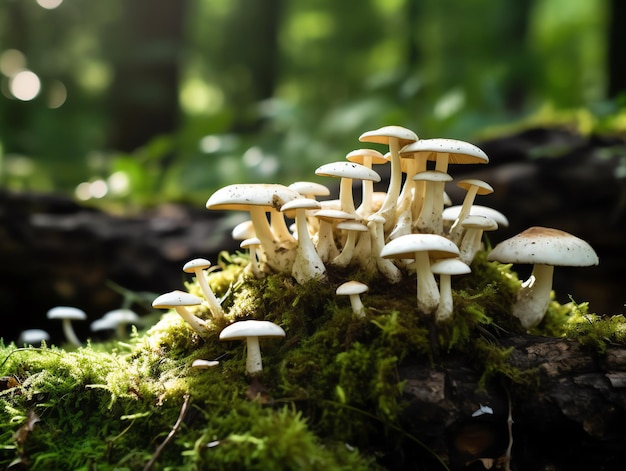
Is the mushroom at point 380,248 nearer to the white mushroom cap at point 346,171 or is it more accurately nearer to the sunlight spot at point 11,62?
the white mushroom cap at point 346,171

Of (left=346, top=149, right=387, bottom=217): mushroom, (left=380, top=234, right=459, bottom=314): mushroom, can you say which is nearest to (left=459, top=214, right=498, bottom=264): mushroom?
(left=380, top=234, right=459, bottom=314): mushroom

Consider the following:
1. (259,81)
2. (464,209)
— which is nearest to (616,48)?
(464,209)

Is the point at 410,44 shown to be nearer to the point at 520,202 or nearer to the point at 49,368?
the point at 520,202

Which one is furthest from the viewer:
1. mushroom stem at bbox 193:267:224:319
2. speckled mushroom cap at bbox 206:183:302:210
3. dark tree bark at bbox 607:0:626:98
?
dark tree bark at bbox 607:0:626:98

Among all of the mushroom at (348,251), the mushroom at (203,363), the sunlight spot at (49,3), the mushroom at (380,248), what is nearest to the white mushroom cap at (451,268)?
the mushroom at (380,248)

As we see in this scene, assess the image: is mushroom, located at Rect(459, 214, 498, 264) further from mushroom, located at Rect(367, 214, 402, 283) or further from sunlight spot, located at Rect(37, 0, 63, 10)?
sunlight spot, located at Rect(37, 0, 63, 10)

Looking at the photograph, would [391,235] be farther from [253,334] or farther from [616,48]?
[616,48]

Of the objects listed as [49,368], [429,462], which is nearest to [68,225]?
[49,368]
